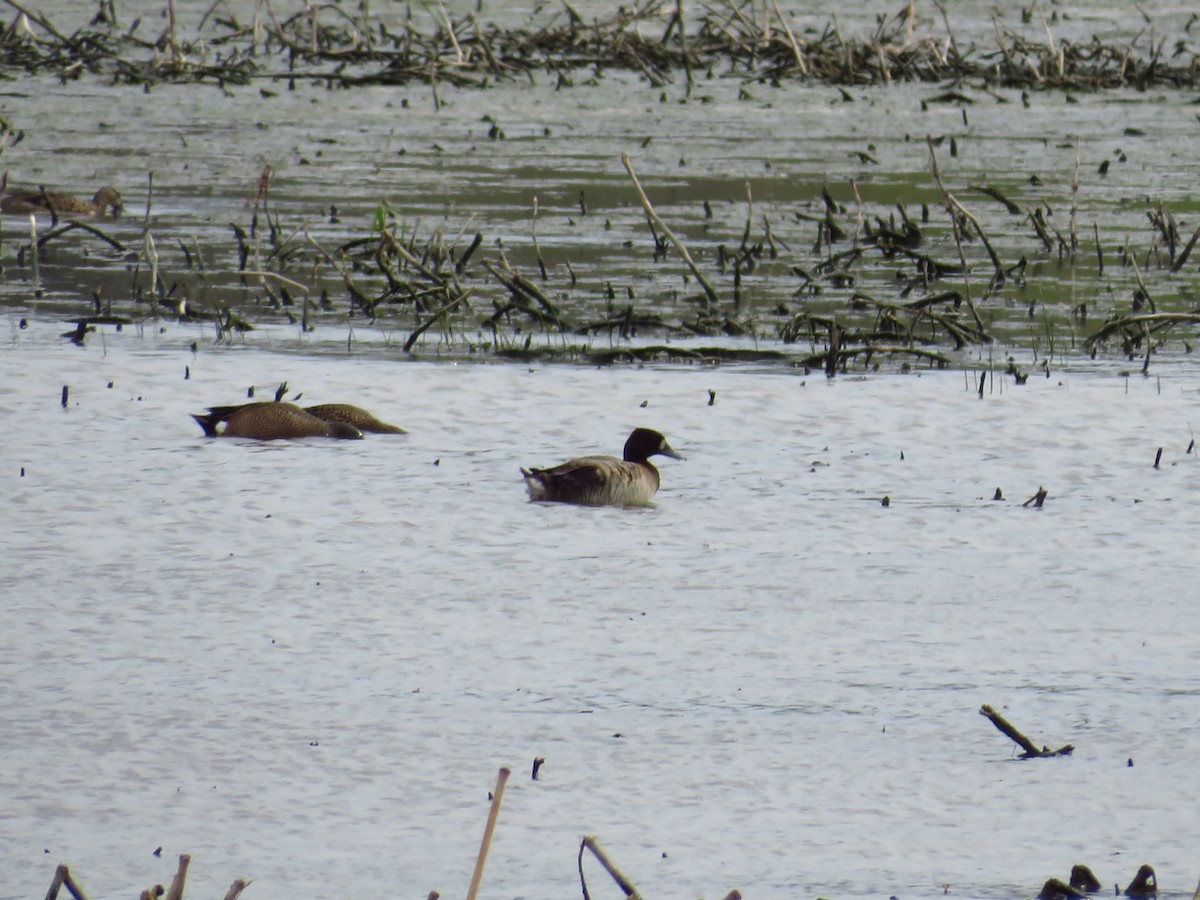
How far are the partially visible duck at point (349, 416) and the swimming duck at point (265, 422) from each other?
5 centimetres

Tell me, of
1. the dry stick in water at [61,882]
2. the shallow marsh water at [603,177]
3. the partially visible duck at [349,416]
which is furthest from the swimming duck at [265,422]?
the dry stick in water at [61,882]

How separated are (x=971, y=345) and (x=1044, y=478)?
2.54 m

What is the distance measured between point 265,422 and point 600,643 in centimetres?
247

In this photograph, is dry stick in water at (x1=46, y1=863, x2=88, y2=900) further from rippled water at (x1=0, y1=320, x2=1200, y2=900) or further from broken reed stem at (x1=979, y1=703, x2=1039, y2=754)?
broken reed stem at (x1=979, y1=703, x2=1039, y2=754)

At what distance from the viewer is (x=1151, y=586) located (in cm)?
584

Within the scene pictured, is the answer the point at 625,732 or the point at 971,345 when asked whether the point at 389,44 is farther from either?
the point at 625,732

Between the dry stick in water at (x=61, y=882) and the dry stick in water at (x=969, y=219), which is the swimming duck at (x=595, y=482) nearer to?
the dry stick in water at (x=969, y=219)

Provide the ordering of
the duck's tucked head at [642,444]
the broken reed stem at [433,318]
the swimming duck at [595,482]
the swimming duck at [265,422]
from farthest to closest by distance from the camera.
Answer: the broken reed stem at [433,318]
the swimming duck at [265,422]
the duck's tucked head at [642,444]
the swimming duck at [595,482]

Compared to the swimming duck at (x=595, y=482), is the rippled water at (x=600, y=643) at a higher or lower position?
lower

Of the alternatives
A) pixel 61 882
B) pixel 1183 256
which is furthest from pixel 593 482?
pixel 1183 256

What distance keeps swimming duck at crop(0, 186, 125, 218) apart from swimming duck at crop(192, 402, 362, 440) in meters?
5.76

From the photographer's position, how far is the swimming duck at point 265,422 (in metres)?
7.40

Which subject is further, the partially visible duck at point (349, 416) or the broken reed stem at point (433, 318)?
the broken reed stem at point (433, 318)

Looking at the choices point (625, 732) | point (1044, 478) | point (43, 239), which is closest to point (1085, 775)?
point (625, 732)
